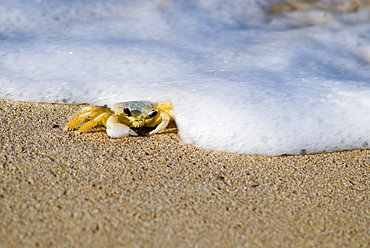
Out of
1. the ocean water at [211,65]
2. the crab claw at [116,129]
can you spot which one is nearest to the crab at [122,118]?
the crab claw at [116,129]

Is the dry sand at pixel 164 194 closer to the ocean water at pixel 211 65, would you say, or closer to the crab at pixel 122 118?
the crab at pixel 122 118

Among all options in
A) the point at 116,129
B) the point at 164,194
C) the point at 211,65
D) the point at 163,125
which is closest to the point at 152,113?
the point at 163,125

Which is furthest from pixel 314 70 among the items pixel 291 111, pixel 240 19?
pixel 240 19

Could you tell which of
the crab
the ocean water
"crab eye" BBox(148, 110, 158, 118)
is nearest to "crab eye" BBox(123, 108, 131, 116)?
the crab

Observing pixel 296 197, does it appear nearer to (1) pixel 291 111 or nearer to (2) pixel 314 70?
(1) pixel 291 111

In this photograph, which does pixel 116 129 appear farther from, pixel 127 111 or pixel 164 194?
pixel 164 194
